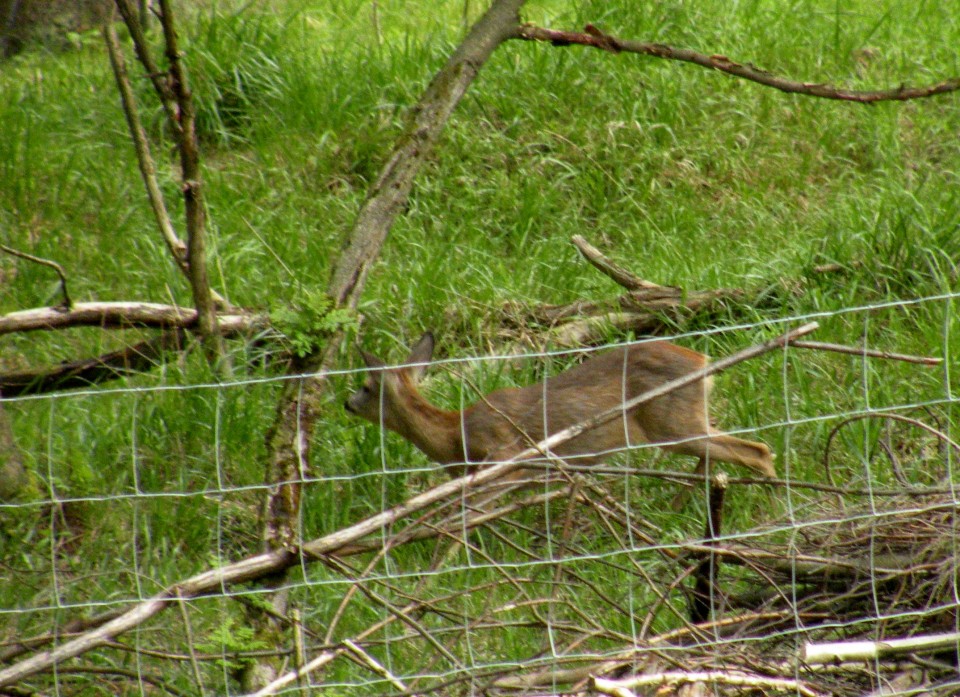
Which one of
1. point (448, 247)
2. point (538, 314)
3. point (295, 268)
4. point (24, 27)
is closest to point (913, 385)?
point (538, 314)

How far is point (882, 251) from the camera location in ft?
22.0

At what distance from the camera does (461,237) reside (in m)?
7.57

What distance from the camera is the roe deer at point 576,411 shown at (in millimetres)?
5898

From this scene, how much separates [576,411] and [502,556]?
827 millimetres

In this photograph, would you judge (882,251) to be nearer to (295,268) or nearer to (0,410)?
(295,268)

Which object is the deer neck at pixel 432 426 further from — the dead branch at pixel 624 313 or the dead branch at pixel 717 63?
the dead branch at pixel 717 63

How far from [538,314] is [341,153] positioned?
213 centimetres

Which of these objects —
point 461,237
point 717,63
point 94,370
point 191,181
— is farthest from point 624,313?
point 94,370

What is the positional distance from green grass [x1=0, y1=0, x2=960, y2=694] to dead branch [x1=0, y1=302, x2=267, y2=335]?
0.18 metres

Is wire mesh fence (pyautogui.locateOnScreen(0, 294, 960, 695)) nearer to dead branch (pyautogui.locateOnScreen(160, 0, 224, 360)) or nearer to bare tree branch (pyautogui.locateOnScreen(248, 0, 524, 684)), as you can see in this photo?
bare tree branch (pyautogui.locateOnScreen(248, 0, 524, 684))

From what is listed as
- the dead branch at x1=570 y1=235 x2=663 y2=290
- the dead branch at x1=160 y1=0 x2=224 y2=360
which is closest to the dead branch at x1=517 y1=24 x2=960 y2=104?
the dead branch at x1=570 y1=235 x2=663 y2=290

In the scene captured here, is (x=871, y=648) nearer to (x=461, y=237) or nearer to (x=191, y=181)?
(x=191, y=181)

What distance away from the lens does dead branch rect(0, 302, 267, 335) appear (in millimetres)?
5605

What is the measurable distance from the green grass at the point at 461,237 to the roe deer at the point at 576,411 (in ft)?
0.48
